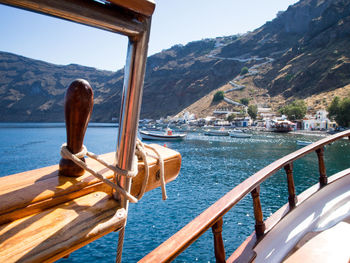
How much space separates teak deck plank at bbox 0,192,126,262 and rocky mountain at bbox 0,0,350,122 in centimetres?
7405

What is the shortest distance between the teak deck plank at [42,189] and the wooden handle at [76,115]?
0.14 ft

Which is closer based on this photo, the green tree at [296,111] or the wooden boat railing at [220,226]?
the wooden boat railing at [220,226]

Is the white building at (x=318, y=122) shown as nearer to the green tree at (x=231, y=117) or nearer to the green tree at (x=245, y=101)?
the green tree at (x=231, y=117)

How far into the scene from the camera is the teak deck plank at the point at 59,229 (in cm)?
52

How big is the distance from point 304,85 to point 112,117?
3853 inches

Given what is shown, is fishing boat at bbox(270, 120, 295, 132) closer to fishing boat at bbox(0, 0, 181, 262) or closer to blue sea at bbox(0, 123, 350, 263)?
blue sea at bbox(0, 123, 350, 263)

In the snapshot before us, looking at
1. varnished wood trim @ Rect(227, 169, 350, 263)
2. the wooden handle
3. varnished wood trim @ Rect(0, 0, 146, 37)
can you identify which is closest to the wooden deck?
varnished wood trim @ Rect(227, 169, 350, 263)

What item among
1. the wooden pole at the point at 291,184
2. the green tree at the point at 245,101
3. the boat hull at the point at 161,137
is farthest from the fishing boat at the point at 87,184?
the green tree at the point at 245,101

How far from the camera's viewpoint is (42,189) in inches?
28.9

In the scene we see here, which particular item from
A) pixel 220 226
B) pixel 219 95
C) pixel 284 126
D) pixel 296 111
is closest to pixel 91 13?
pixel 220 226

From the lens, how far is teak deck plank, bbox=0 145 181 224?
2.08 feet

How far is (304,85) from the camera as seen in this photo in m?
76.1

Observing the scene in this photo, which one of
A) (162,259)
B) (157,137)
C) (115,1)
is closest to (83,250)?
(162,259)

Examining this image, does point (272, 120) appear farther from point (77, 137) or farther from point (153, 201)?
point (77, 137)
